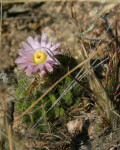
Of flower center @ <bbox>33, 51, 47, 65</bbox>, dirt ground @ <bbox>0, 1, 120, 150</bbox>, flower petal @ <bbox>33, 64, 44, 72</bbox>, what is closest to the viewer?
flower petal @ <bbox>33, 64, 44, 72</bbox>

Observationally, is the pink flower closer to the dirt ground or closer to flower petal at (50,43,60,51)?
flower petal at (50,43,60,51)

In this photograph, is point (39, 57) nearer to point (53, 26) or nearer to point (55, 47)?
point (55, 47)

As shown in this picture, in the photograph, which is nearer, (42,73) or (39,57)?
(42,73)

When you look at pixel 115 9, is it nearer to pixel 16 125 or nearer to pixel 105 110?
pixel 105 110

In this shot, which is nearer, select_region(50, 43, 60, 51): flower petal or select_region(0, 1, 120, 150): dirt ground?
select_region(50, 43, 60, 51): flower petal

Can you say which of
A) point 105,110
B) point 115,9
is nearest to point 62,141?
point 105,110

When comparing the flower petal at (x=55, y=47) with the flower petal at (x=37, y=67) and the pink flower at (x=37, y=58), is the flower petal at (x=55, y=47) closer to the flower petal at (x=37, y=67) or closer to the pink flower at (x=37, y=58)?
the pink flower at (x=37, y=58)

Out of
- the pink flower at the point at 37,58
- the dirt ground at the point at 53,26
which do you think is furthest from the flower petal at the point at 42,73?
the dirt ground at the point at 53,26

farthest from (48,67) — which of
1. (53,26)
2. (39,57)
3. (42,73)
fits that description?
(53,26)

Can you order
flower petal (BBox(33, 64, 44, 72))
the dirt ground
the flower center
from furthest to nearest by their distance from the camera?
the dirt ground → the flower center → flower petal (BBox(33, 64, 44, 72))

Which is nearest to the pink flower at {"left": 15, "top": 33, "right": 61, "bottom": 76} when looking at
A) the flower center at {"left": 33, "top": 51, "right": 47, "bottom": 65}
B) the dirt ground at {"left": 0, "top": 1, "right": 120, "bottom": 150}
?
the flower center at {"left": 33, "top": 51, "right": 47, "bottom": 65}
